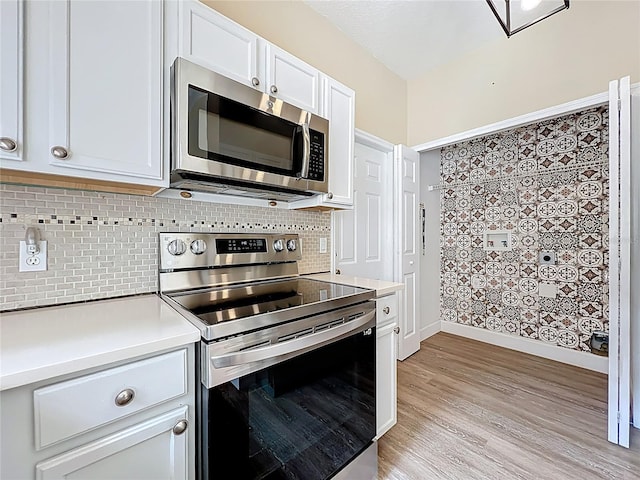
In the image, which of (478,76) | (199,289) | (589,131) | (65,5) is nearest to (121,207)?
(199,289)

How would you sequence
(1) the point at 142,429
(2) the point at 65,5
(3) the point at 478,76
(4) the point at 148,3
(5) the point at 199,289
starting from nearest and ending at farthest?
(1) the point at 142,429, (2) the point at 65,5, (4) the point at 148,3, (5) the point at 199,289, (3) the point at 478,76

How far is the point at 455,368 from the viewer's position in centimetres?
264

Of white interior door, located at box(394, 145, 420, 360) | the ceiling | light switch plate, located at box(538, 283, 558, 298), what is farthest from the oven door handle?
light switch plate, located at box(538, 283, 558, 298)

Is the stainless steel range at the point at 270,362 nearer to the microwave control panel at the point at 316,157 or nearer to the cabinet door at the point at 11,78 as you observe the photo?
the microwave control panel at the point at 316,157

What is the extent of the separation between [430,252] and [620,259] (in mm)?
1952

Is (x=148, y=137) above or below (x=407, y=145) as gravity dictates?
below

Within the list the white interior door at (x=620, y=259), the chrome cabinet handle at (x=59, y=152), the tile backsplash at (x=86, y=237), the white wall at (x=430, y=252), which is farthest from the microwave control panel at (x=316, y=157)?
the white wall at (x=430, y=252)

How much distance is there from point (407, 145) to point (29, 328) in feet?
10.2

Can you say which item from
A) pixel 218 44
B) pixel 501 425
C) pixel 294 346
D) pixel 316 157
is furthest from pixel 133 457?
pixel 501 425

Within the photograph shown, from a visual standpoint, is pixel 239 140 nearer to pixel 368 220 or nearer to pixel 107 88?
pixel 107 88

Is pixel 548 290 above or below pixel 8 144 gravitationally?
below

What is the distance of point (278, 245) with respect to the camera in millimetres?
1737

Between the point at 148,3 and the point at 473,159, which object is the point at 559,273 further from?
the point at 148,3

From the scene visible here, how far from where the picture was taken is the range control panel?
1.35 m
